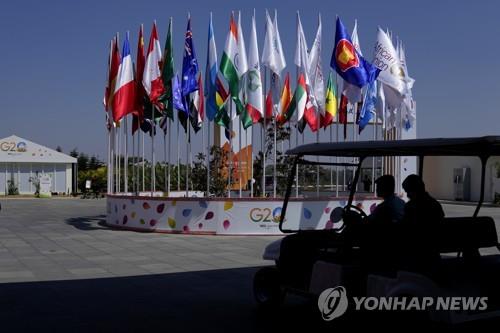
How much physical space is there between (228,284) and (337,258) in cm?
320

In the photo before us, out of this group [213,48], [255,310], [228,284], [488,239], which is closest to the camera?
[488,239]

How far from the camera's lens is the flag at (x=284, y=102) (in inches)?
757

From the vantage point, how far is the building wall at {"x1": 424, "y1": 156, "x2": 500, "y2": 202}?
119 ft

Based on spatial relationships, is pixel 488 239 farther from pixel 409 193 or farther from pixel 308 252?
pixel 308 252

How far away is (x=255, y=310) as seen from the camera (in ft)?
24.7

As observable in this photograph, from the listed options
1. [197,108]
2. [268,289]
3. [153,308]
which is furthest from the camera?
[197,108]

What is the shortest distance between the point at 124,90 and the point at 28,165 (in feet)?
93.8

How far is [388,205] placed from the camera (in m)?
6.53

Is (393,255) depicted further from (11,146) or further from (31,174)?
(31,174)

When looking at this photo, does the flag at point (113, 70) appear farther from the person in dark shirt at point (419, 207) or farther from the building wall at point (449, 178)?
the building wall at point (449, 178)

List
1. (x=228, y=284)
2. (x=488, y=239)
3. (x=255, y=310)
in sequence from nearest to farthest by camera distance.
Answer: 1. (x=488, y=239)
2. (x=255, y=310)
3. (x=228, y=284)

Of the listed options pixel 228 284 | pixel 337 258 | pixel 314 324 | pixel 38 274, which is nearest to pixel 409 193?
pixel 337 258
